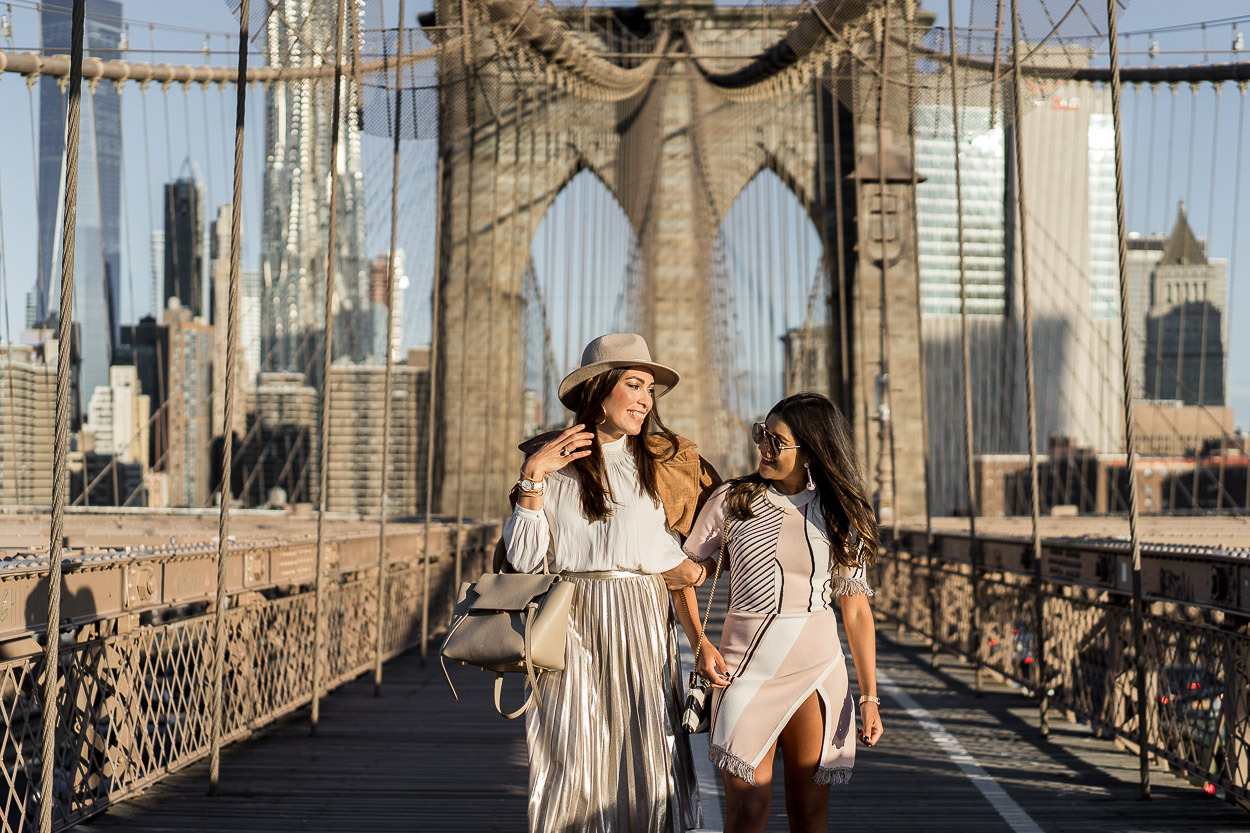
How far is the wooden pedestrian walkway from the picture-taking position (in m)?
4.79

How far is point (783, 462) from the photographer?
3.16 meters

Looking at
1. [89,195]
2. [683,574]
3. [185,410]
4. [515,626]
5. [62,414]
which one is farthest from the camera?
[89,195]

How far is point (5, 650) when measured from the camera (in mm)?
4684

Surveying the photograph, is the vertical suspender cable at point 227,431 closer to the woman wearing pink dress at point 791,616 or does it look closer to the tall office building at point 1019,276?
the woman wearing pink dress at point 791,616

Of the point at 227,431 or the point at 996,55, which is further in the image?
the point at 996,55

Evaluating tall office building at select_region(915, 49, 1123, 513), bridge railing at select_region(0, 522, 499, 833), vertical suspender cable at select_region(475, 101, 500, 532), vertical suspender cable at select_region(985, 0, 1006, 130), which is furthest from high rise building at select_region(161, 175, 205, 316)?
tall office building at select_region(915, 49, 1123, 513)

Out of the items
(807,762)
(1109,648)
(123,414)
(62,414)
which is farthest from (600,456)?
(123,414)

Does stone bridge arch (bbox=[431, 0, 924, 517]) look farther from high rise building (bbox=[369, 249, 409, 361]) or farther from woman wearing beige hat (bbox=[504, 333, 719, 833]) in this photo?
woman wearing beige hat (bbox=[504, 333, 719, 833])

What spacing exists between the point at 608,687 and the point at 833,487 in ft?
2.25

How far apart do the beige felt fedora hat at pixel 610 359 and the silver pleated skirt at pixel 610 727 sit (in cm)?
45

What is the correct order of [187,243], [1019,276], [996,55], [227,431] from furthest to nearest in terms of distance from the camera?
[1019,276], [187,243], [996,55], [227,431]

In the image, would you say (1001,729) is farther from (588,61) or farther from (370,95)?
(588,61)

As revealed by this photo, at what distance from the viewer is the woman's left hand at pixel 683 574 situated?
3.15 metres

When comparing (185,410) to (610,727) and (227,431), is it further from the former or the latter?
(610,727)
